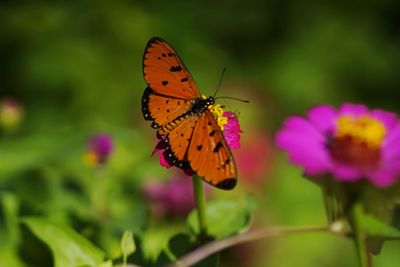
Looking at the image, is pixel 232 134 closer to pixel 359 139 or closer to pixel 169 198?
pixel 359 139

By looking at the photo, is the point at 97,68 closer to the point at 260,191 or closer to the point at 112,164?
the point at 260,191

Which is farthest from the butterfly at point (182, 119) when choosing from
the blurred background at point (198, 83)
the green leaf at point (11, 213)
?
the blurred background at point (198, 83)

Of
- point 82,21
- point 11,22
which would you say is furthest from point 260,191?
point 11,22

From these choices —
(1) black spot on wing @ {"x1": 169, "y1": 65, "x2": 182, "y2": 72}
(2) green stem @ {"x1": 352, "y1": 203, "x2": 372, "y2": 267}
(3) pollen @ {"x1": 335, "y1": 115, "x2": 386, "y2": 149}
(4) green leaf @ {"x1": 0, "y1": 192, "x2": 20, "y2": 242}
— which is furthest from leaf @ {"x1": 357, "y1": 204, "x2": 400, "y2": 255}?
(4) green leaf @ {"x1": 0, "y1": 192, "x2": 20, "y2": 242}

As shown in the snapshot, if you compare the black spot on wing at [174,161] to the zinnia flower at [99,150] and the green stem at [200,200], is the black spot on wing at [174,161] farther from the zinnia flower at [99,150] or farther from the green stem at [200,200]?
the zinnia flower at [99,150]

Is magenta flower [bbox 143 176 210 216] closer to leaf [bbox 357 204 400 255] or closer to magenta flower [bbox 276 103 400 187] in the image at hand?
magenta flower [bbox 276 103 400 187]

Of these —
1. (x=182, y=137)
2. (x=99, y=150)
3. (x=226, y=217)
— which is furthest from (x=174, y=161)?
(x=99, y=150)
